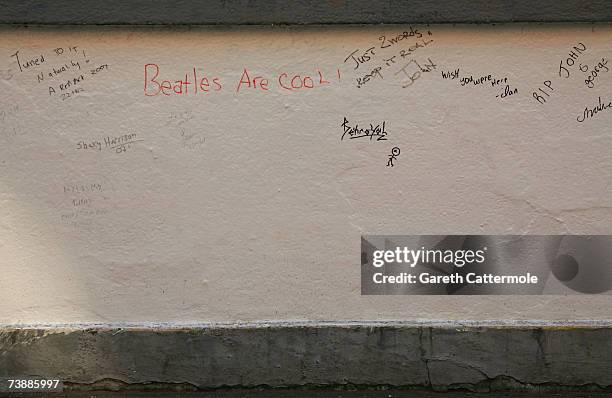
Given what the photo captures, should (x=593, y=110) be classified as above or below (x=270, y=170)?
above

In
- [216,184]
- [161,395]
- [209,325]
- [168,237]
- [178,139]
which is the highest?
[178,139]

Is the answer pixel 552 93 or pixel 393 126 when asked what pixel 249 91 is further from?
pixel 552 93

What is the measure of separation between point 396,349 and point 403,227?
0.80 m

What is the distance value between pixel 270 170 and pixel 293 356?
124 cm

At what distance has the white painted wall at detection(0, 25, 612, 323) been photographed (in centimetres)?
477

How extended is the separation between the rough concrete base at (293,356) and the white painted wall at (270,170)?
0.13 m

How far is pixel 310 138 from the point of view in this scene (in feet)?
15.8

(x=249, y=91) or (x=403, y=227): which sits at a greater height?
(x=249, y=91)

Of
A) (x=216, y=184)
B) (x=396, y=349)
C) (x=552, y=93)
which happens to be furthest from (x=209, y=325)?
(x=552, y=93)

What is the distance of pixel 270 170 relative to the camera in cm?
482
